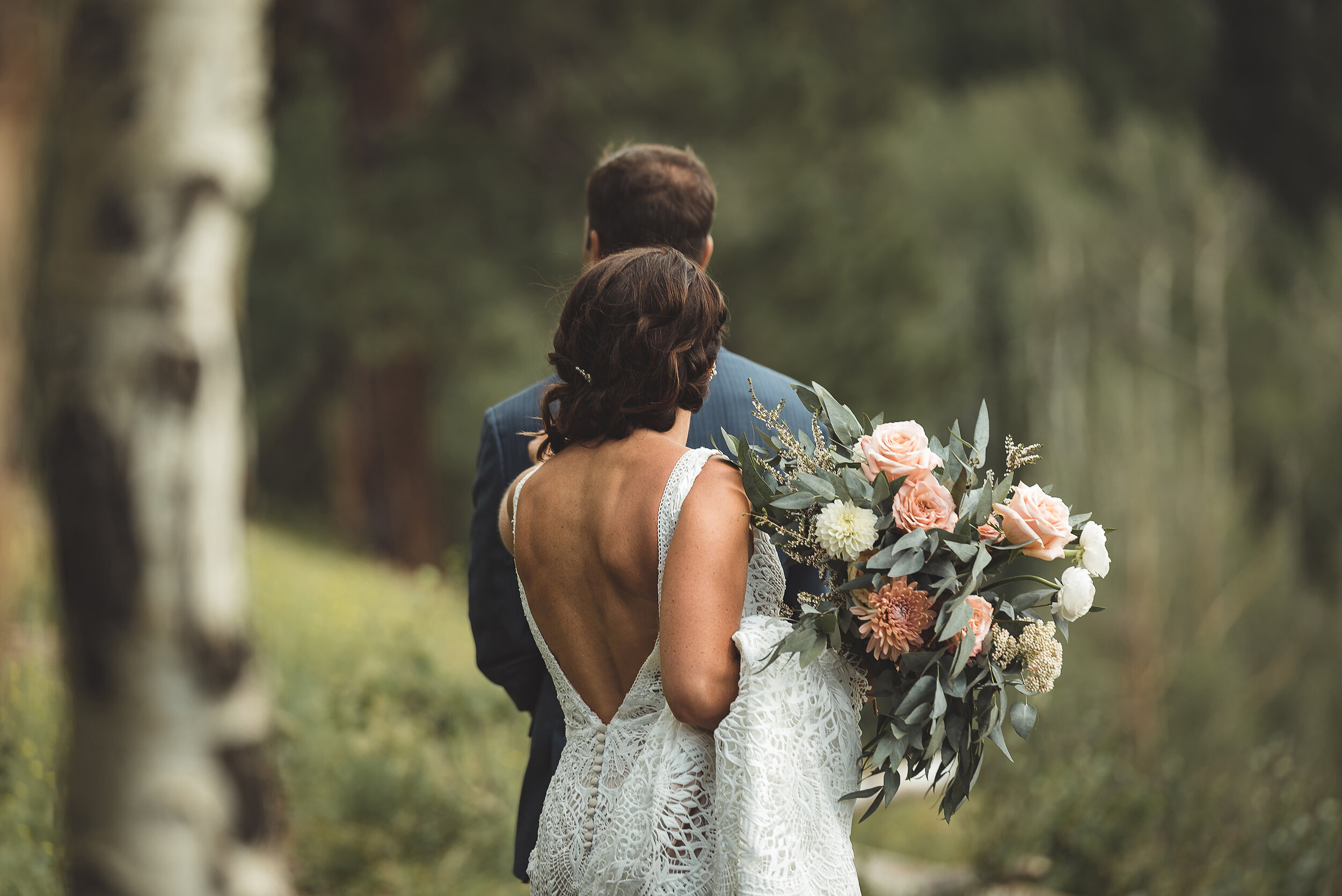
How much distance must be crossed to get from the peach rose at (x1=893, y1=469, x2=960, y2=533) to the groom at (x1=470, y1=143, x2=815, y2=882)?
0.45m

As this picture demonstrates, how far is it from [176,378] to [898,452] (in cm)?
158

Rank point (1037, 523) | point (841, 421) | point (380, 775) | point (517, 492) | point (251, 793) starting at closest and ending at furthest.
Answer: point (1037, 523) → point (841, 421) → point (517, 492) → point (251, 793) → point (380, 775)

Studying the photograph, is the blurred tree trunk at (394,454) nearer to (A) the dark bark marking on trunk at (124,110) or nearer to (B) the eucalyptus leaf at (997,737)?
(A) the dark bark marking on trunk at (124,110)

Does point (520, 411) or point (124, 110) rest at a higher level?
point (124, 110)

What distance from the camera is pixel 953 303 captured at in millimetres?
12211

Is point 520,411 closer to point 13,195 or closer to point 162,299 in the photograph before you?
point 162,299

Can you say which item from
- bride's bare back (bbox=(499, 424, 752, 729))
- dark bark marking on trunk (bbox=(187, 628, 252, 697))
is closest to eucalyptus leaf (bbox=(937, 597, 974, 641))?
bride's bare back (bbox=(499, 424, 752, 729))

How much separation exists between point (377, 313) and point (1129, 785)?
7430mm

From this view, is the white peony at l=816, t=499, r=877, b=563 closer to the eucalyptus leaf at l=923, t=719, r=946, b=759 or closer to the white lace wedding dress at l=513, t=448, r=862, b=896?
the white lace wedding dress at l=513, t=448, r=862, b=896

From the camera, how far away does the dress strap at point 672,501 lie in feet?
6.01

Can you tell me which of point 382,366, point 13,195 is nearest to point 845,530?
point 13,195

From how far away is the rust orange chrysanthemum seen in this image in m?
1.82

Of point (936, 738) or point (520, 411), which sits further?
point (520, 411)

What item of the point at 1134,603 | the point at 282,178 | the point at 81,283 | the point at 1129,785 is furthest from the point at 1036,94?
the point at 81,283
